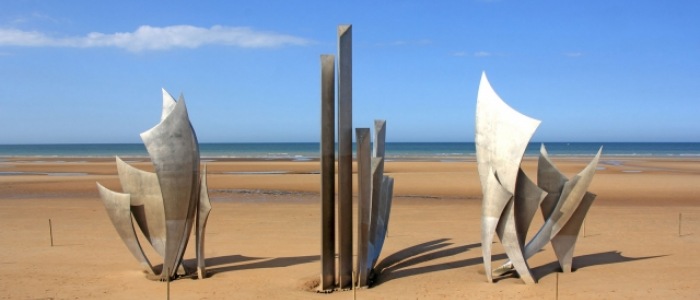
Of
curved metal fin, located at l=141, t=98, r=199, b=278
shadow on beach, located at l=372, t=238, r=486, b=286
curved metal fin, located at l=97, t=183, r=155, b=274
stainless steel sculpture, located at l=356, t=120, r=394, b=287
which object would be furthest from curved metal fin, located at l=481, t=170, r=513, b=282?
curved metal fin, located at l=97, t=183, r=155, b=274

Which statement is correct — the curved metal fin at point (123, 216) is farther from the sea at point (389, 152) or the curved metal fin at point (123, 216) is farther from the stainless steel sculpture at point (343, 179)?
the sea at point (389, 152)

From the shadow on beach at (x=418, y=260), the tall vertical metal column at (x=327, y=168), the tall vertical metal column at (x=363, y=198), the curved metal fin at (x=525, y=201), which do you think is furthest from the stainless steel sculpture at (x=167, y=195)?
the curved metal fin at (x=525, y=201)

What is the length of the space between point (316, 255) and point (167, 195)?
3943mm

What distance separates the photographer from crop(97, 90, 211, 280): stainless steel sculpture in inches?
442

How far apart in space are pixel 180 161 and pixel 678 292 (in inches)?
369

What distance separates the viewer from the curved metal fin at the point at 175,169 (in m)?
11.2

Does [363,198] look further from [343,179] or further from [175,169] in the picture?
[175,169]

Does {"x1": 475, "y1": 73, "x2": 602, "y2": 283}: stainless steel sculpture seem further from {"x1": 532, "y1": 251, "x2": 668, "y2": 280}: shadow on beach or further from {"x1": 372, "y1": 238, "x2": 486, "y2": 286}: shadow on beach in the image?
{"x1": 372, "y1": 238, "x2": 486, "y2": 286}: shadow on beach

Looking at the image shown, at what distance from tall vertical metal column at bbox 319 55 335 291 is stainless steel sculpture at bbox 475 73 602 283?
112 inches

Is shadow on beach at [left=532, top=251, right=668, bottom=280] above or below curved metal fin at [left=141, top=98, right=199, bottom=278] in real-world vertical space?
below

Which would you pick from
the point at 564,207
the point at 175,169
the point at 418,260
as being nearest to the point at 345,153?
the point at 175,169

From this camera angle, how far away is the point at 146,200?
1173cm

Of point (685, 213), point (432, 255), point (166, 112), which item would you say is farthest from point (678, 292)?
point (685, 213)

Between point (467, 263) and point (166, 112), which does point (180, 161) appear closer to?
point (166, 112)
